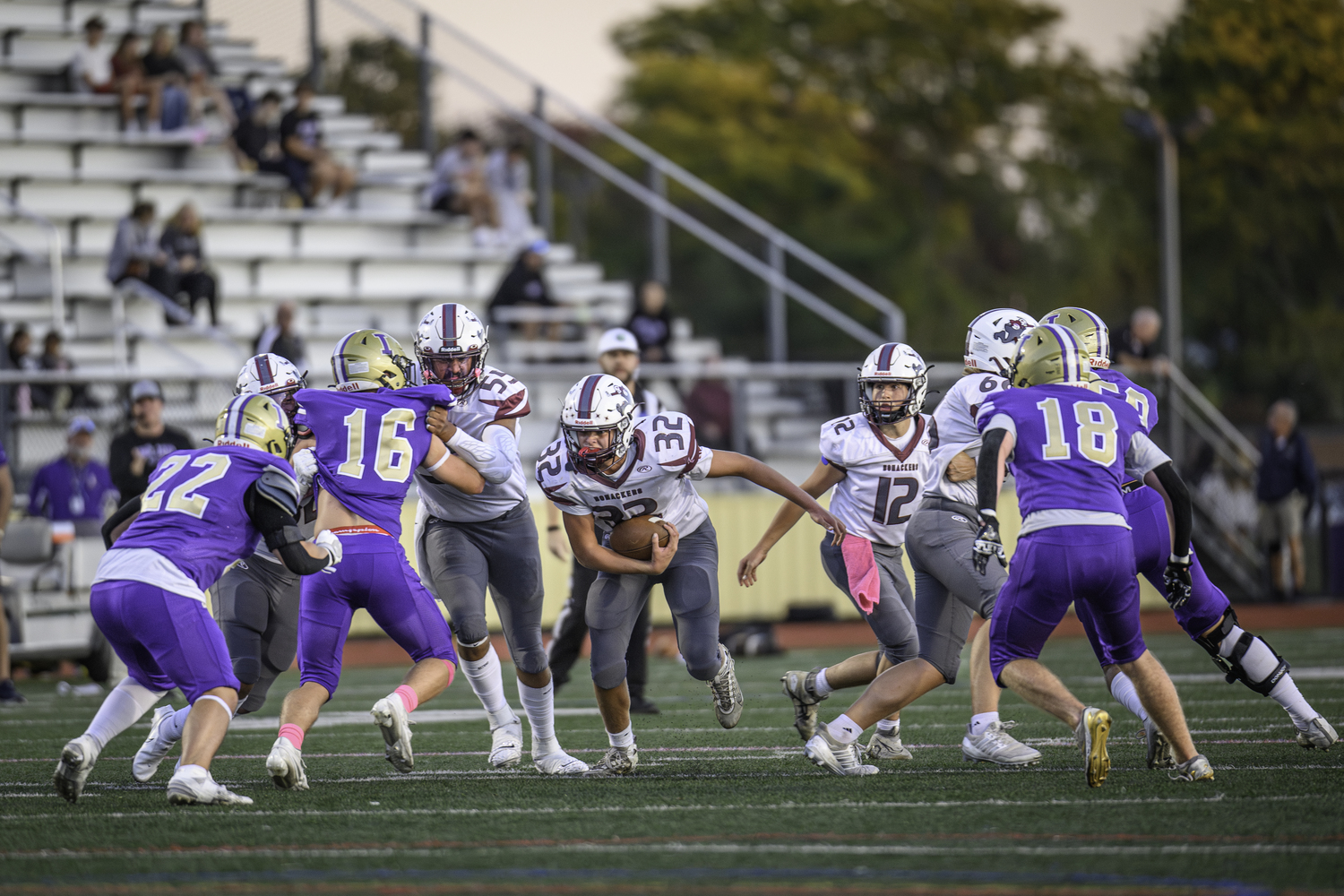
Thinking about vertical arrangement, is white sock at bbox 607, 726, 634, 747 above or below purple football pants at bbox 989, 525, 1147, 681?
below

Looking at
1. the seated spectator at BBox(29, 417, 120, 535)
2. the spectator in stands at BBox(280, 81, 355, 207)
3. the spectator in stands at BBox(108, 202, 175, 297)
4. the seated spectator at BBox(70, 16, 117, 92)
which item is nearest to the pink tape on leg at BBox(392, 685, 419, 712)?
the seated spectator at BBox(29, 417, 120, 535)

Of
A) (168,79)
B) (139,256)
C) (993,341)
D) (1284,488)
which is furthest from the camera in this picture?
(168,79)

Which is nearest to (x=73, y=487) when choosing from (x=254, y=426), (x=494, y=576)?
(x=494, y=576)

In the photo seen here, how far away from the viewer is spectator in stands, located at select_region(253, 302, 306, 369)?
13867 mm

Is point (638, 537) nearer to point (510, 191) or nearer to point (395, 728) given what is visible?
point (395, 728)

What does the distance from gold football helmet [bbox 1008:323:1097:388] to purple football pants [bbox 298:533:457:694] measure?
2.42 m

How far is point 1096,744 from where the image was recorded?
18.5 ft

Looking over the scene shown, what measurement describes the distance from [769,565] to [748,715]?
6.78 m

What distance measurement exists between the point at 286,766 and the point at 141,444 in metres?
5.50

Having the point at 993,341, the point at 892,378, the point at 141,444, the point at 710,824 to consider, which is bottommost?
the point at 710,824

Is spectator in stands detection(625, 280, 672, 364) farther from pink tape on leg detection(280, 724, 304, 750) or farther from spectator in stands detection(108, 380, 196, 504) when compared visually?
pink tape on leg detection(280, 724, 304, 750)

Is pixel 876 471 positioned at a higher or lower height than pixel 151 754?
higher

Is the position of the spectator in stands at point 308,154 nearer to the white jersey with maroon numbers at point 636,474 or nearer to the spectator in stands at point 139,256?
the spectator in stands at point 139,256

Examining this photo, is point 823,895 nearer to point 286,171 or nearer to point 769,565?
point 769,565
